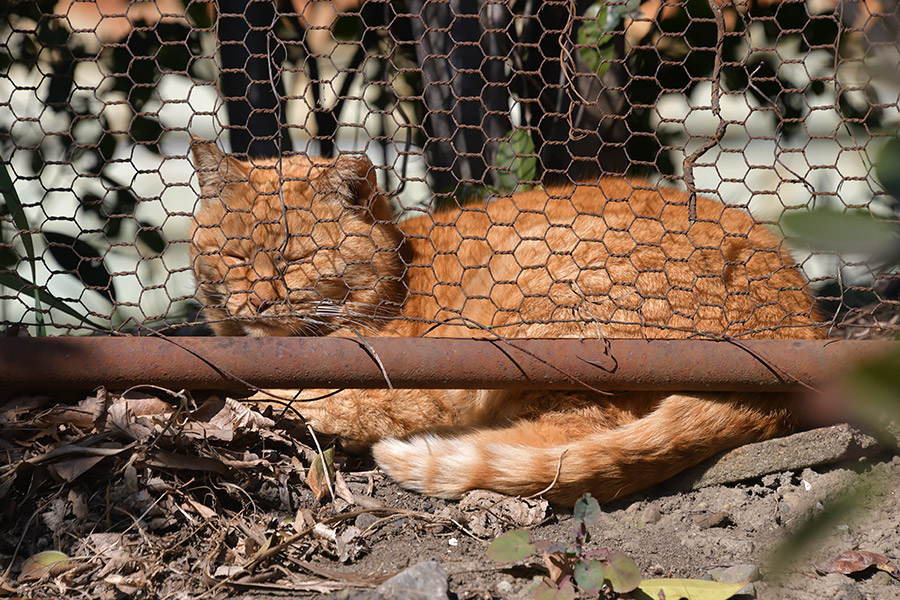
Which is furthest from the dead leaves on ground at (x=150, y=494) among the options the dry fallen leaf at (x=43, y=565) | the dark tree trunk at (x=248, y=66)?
the dark tree trunk at (x=248, y=66)

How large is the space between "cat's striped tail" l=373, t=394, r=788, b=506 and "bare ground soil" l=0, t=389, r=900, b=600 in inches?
2.2

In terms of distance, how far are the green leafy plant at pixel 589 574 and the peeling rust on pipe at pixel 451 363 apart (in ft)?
1.58

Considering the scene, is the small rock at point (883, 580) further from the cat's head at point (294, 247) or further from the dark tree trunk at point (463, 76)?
the dark tree trunk at point (463, 76)

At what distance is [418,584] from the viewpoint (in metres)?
1.54

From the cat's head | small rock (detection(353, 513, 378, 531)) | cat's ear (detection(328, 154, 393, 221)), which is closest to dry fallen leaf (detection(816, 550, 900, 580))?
small rock (detection(353, 513, 378, 531))

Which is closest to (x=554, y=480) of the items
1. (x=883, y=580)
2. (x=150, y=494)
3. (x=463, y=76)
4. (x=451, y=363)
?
(x=451, y=363)

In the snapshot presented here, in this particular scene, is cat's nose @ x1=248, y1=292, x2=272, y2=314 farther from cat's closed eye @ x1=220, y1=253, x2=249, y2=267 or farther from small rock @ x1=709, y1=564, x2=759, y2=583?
small rock @ x1=709, y1=564, x2=759, y2=583

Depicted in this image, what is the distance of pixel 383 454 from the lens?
7.32 ft

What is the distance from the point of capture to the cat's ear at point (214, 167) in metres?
2.55

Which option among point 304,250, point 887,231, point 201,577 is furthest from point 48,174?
point 887,231

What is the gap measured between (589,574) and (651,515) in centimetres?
59

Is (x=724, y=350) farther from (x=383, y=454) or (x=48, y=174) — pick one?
(x=48, y=174)

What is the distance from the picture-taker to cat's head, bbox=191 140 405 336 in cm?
261

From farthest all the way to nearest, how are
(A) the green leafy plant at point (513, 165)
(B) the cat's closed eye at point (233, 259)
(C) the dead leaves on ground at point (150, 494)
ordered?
(A) the green leafy plant at point (513, 165) < (B) the cat's closed eye at point (233, 259) < (C) the dead leaves on ground at point (150, 494)
